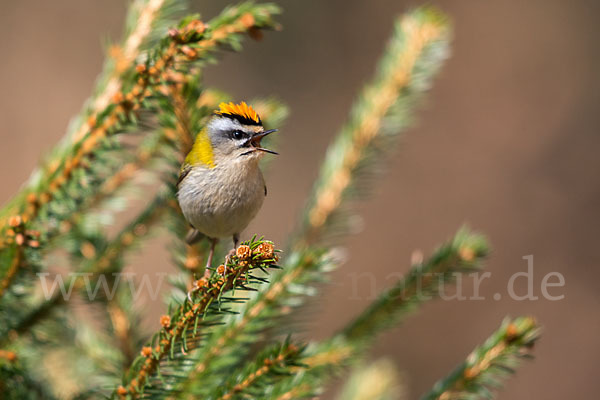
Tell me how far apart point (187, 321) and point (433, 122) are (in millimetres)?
4031

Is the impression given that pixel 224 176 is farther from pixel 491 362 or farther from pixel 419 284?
pixel 491 362

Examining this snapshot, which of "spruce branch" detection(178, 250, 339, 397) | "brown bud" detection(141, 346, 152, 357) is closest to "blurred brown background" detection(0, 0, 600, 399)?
"spruce branch" detection(178, 250, 339, 397)

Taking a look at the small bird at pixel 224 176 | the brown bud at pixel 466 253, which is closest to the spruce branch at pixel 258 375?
the small bird at pixel 224 176

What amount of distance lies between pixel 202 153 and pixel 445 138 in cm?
338

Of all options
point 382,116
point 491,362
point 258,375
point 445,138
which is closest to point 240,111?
point 382,116

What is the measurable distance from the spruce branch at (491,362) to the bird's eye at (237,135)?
1.00 meters

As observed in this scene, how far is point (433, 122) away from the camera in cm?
500

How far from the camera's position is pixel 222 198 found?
191cm

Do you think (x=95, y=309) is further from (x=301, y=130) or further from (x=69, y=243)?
(x=301, y=130)

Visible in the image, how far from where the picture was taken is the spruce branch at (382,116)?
7.08ft

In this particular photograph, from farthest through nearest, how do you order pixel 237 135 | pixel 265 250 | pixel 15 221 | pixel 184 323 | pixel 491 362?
pixel 237 135 < pixel 491 362 < pixel 15 221 < pixel 184 323 < pixel 265 250

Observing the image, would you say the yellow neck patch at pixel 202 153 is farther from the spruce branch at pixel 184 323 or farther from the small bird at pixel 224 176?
the spruce branch at pixel 184 323

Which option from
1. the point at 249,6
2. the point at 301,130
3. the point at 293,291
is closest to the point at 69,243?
the point at 293,291

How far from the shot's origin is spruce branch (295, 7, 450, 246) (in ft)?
7.08
